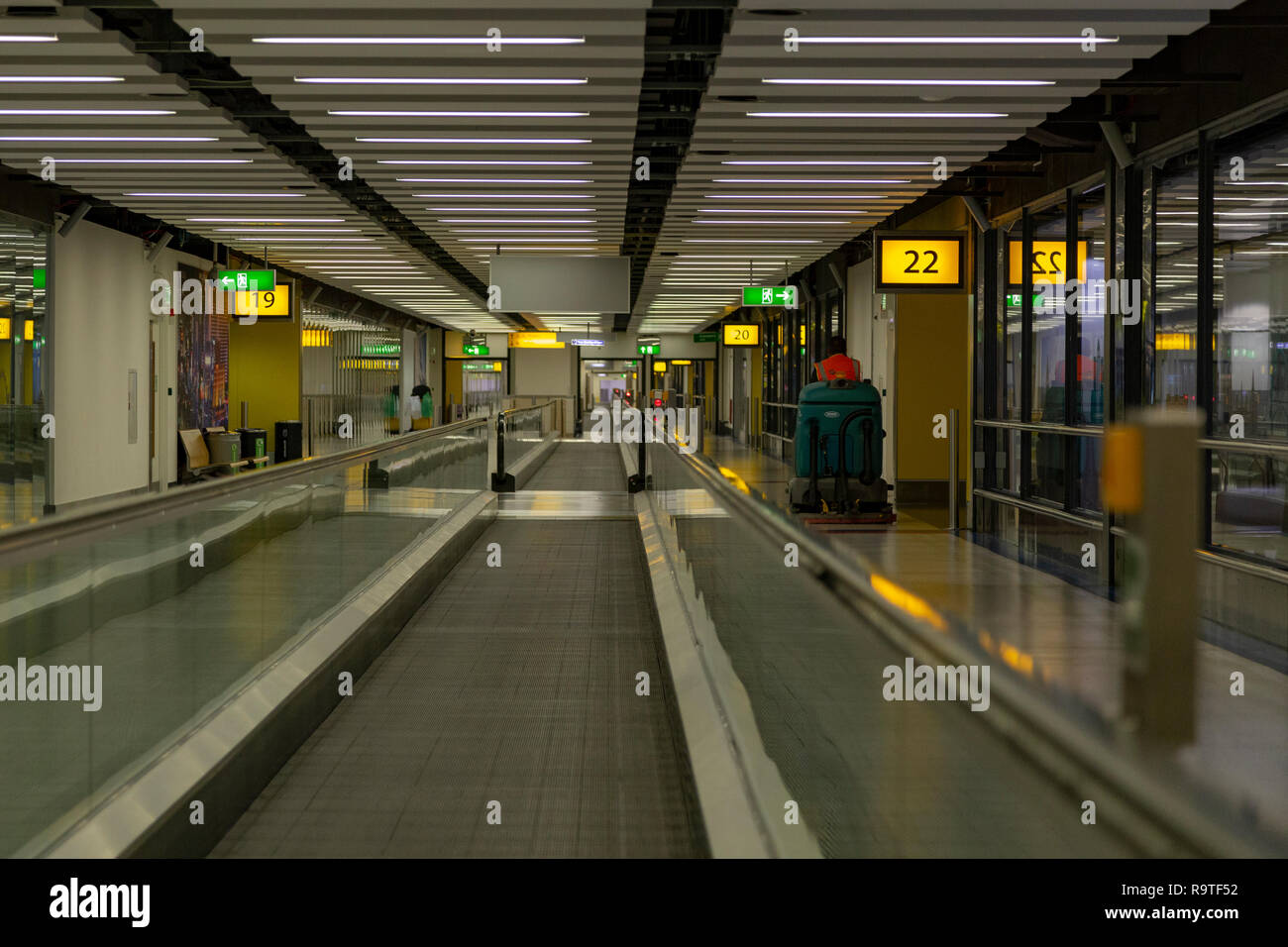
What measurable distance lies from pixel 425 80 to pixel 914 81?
328cm

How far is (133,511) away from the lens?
12.8ft

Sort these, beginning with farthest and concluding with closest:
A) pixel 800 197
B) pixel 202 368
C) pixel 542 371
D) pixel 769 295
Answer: pixel 542 371 → pixel 769 295 → pixel 202 368 → pixel 800 197

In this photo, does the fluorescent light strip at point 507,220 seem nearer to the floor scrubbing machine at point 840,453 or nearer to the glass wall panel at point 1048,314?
the floor scrubbing machine at point 840,453

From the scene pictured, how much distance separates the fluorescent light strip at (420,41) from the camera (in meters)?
7.38

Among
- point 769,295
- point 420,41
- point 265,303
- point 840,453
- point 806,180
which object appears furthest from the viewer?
point 769,295

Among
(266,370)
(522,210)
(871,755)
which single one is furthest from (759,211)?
(266,370)

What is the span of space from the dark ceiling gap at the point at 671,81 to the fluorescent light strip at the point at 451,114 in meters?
0.65

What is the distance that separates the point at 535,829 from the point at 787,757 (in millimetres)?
1371

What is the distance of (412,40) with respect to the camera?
24.5 ft

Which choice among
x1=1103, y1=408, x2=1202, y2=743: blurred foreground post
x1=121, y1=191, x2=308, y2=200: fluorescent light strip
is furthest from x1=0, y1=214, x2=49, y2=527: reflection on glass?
x1=1103, y1=408, x2=1202, y2=743: blurred foreground post

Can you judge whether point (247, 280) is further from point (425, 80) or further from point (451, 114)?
point (425, 80)

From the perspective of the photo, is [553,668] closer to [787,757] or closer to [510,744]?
[510,744]

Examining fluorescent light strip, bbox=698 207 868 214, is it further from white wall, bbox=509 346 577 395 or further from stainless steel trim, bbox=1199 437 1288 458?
white wall, bbox=509 346 577 395
